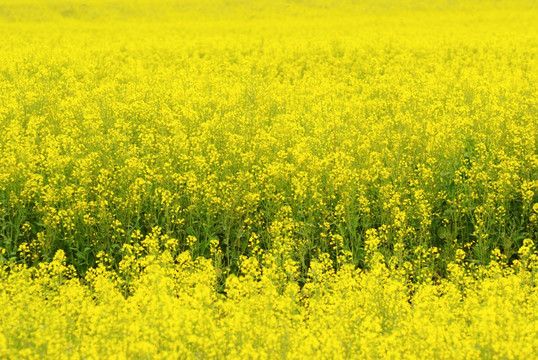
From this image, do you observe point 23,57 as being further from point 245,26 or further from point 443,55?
point 245,26

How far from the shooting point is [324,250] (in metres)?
6.63

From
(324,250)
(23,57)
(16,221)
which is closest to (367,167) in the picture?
(324,250)

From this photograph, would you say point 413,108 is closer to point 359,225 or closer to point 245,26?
point 359,225

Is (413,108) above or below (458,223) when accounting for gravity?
above

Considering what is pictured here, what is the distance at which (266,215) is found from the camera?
7.00 meters

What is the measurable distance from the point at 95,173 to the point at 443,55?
11.1m

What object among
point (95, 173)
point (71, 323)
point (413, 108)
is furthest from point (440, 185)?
point (71, 323)

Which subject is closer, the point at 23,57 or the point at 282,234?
the point at 282,234

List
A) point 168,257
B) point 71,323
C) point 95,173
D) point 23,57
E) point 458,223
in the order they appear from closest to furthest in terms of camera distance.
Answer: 1. point 71,323
2. point 168,257
3. point 458,223
4. point 95,173
5. point 23,57

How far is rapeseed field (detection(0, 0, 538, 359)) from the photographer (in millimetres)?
4145

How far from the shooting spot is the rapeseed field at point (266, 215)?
13.6 ft

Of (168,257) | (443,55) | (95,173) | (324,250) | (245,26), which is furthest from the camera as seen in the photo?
(245,26)

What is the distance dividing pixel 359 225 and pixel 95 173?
3156 millimetres

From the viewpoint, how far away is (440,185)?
732 cm
